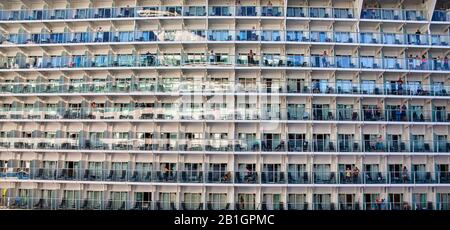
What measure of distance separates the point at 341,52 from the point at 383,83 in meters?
3.47

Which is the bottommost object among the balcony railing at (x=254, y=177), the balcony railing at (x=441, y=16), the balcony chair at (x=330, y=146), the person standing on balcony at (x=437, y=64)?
the balcony railing at (x=254, y=177)

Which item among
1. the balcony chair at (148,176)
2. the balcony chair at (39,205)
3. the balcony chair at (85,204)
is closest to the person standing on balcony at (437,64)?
the balcony chair at (148,176)

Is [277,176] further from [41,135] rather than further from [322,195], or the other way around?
[41,135]

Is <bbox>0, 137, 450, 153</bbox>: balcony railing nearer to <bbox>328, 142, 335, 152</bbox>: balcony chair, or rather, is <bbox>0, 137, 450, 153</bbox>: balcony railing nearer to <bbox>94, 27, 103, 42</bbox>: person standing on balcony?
<bbox>328, 142, 335, 152</bbox>: balcony chair

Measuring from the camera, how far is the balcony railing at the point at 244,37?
2483 cm

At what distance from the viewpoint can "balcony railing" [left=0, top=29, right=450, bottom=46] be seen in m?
24.8

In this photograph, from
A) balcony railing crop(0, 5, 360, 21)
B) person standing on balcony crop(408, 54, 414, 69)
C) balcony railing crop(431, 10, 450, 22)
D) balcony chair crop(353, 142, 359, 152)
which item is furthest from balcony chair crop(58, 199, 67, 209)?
balcony railing crop(431, 10, 450, 22)

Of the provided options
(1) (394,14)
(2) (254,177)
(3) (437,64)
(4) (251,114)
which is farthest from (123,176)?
(3) (437,64)

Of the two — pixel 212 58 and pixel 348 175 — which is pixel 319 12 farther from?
pixel 348 175

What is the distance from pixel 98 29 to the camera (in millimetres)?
26391

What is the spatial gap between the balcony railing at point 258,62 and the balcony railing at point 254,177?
6848mm

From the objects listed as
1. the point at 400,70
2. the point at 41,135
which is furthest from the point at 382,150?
the point at 41,135

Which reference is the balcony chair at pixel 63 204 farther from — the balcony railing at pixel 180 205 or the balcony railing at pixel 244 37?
the balcony railing at pixel 244 37
